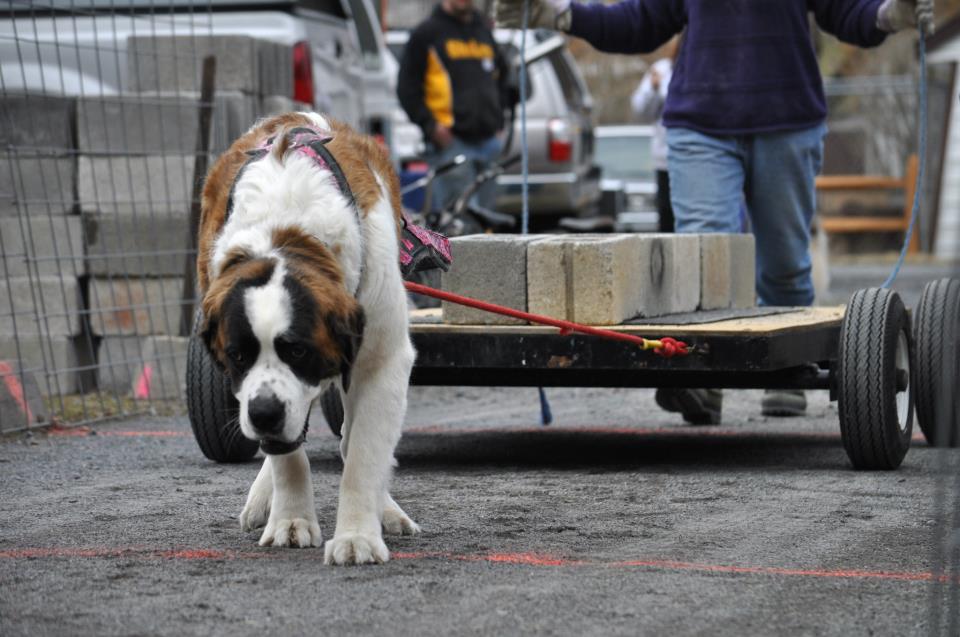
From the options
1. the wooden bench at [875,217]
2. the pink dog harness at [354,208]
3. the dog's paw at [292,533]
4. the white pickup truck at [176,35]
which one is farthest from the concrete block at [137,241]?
the wooden bench at [875,217]

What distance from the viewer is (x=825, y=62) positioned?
36.7 m

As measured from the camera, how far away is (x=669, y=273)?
21.2 feet

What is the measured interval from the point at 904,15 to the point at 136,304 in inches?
185

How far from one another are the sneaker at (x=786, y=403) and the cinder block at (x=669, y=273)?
174cm

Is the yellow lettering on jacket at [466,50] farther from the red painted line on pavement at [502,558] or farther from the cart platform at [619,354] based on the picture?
the red painted line on pavement at [502,558]

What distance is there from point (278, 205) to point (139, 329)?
17.6ft

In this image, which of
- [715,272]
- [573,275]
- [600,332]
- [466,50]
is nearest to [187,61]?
[466,50]

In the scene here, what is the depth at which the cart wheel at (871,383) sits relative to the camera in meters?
5.95

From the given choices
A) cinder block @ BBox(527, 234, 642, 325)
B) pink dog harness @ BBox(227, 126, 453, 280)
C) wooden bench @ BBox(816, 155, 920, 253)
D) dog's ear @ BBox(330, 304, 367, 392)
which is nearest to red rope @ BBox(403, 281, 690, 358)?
cinder block @ BBox(527, 234, 642, 325)

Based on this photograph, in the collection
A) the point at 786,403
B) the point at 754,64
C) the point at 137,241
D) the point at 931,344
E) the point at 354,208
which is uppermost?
the point at 354,208

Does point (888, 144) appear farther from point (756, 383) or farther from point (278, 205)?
point (278, 205)

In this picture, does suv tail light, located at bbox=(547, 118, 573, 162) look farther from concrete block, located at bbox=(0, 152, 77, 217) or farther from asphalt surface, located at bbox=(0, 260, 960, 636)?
asphalt surface, located at bbox=(0, 260, 960, 636)

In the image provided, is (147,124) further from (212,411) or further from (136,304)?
(212,411)

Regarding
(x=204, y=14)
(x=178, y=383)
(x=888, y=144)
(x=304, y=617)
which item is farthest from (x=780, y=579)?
(x=888, y=144)
